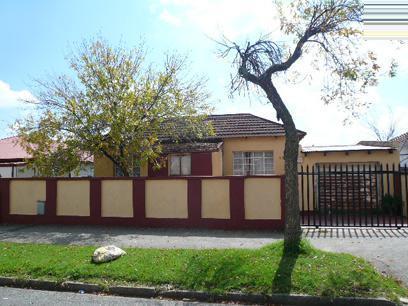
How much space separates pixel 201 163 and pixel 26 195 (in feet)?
23.5

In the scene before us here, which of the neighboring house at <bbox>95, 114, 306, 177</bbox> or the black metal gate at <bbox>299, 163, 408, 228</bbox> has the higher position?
the neighboring house at <bbox>95, 114, 306, 177</bbox>

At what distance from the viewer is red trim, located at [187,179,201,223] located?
12.0m

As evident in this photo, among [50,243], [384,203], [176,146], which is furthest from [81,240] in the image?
[384,203]

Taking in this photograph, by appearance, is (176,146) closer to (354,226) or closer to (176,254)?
(354,226)

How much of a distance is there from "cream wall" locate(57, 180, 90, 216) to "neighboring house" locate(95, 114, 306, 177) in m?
4.33

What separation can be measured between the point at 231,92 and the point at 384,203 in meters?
10.1

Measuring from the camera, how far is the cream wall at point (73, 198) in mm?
13000

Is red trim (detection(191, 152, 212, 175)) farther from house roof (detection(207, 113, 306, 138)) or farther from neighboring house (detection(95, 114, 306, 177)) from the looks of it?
house roof (detection(207, 113, 306, 138))

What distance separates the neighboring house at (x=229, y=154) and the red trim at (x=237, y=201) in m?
5.39

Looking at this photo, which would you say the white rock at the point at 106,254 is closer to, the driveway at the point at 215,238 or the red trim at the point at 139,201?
the driveway at the point at 215,238

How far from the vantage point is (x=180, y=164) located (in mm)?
17938

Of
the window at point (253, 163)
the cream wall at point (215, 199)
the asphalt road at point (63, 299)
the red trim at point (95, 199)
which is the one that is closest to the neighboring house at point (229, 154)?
the window at point (253, 163)

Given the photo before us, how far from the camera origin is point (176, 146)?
57.2ft

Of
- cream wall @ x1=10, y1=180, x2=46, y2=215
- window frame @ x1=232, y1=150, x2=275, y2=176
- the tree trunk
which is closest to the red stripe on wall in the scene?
window frame @ x1=232, y1=150, x2=275, y2=176
